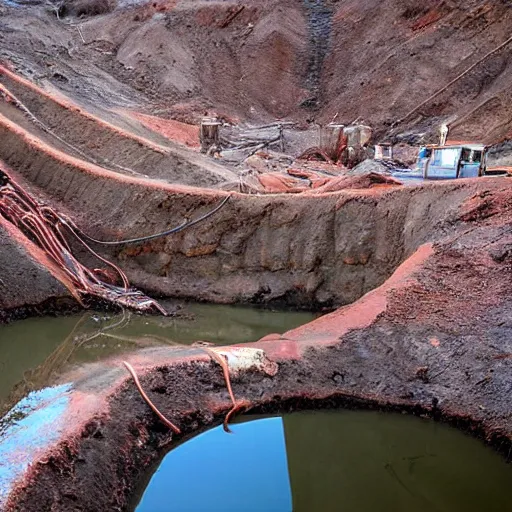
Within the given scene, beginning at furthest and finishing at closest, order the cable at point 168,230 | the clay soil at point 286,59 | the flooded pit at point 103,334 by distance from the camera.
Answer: the clay soil at point 286,59 → the cable at point 168,230 → the flooded pit at point 103,334

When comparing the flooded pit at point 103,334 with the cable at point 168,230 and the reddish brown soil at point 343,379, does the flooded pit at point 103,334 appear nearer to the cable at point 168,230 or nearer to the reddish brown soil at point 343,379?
the reddish brown soil at point 343,379

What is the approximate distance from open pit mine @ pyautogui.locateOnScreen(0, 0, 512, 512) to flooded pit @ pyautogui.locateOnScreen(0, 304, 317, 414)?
0.14ft

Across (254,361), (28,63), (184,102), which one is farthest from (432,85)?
(254,361)

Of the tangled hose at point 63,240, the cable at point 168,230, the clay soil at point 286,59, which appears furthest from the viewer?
the clay soil at point 286,59

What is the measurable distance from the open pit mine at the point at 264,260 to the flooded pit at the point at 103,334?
0.14 feet

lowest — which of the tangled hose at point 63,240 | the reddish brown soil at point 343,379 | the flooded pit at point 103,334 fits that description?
the flooded pit at point 103,334

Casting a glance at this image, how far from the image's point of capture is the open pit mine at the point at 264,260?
6000mm

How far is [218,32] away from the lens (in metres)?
23.1

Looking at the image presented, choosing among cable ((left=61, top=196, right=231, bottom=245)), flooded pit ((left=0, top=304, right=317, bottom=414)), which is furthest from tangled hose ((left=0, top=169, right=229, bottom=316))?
flooded pit ((left=0, top=304, right=317, bottom=414))

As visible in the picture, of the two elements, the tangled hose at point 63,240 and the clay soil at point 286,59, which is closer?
the tangled hose at point 63,240

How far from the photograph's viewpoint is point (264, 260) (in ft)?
35.8

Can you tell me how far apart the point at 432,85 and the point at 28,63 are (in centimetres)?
1148

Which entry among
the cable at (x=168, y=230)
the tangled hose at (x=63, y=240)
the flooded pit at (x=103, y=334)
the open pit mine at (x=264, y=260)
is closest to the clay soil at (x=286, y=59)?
the open pit mine at (x=264, y=260)

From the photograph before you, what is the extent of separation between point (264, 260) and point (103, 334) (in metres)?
2.96
